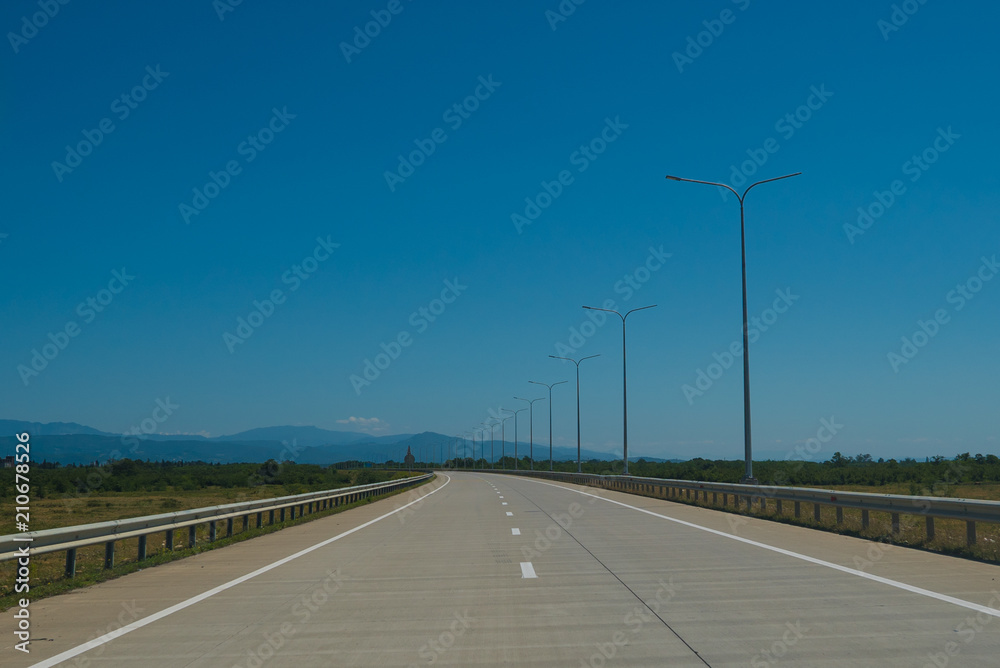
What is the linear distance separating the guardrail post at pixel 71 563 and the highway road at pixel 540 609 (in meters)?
0.62

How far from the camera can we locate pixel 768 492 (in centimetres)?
2348

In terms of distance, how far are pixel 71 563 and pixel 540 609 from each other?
7034mm

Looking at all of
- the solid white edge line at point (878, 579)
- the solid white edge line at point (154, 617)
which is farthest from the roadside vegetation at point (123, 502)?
the solid white edge line at point (878, 579)

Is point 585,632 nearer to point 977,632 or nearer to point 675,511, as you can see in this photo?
point 977,632

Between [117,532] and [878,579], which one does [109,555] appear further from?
[878,579]

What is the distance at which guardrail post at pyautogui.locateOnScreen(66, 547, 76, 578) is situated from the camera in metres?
12.1

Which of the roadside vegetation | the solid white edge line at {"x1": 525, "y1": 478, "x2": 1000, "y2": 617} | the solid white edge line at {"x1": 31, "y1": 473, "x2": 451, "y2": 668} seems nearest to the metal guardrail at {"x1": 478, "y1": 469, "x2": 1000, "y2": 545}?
the solid white edge line at {"x1": 525, "y1": 478, "x2": 1000, "y2": 617}

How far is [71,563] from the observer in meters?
12.2

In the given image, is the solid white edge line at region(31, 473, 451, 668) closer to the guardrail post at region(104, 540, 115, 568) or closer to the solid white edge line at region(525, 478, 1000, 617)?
the guardrail post at region(104, 540, 115, 568)

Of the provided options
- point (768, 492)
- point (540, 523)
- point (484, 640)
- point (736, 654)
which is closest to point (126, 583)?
point (484, 640)

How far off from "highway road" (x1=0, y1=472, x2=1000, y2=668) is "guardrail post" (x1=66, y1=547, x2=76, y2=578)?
0.62 meters

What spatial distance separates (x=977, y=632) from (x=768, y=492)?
16.4 m

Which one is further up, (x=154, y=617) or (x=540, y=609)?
(x=540, y=609)

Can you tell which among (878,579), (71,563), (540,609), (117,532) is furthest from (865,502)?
(71,563)
